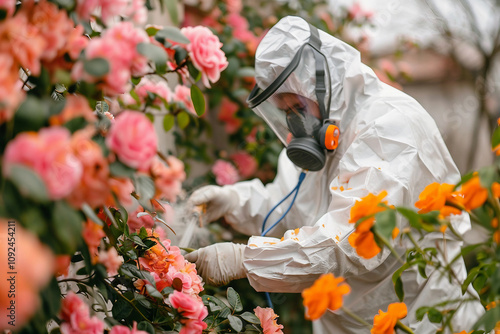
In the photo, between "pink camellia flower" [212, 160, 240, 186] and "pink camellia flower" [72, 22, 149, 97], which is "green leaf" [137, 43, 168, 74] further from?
"pink camellia flower" [212, 160, 240, 186]

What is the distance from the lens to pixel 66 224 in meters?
0.61

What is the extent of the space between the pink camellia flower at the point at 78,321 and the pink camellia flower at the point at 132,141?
1.02 feet

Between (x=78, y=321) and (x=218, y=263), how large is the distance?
625 mm

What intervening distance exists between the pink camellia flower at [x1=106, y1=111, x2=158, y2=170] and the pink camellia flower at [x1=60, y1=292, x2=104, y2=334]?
31cm

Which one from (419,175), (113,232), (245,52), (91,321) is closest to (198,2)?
(245,52)

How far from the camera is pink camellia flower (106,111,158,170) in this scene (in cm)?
65

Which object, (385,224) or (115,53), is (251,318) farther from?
(115,53)

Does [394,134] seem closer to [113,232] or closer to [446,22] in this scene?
[113,232]

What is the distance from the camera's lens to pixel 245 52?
244 cm

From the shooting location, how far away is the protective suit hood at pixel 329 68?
1481 millimetres

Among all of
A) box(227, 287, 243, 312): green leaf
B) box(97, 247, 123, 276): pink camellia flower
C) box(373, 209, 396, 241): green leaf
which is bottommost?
box(227, 287, 243, 312): green leaf

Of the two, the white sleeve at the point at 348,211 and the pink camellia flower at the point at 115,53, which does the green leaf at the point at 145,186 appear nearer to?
the pink camellia flower at the point at 115,53

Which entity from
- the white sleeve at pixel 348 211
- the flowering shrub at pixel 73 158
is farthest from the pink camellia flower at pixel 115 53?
the white sleeve at pixel 348 211

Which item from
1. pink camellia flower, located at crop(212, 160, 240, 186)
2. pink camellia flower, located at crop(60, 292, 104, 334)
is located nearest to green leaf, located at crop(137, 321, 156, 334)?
pink camellia flower, located at crop(60, 292, 104, 334)
